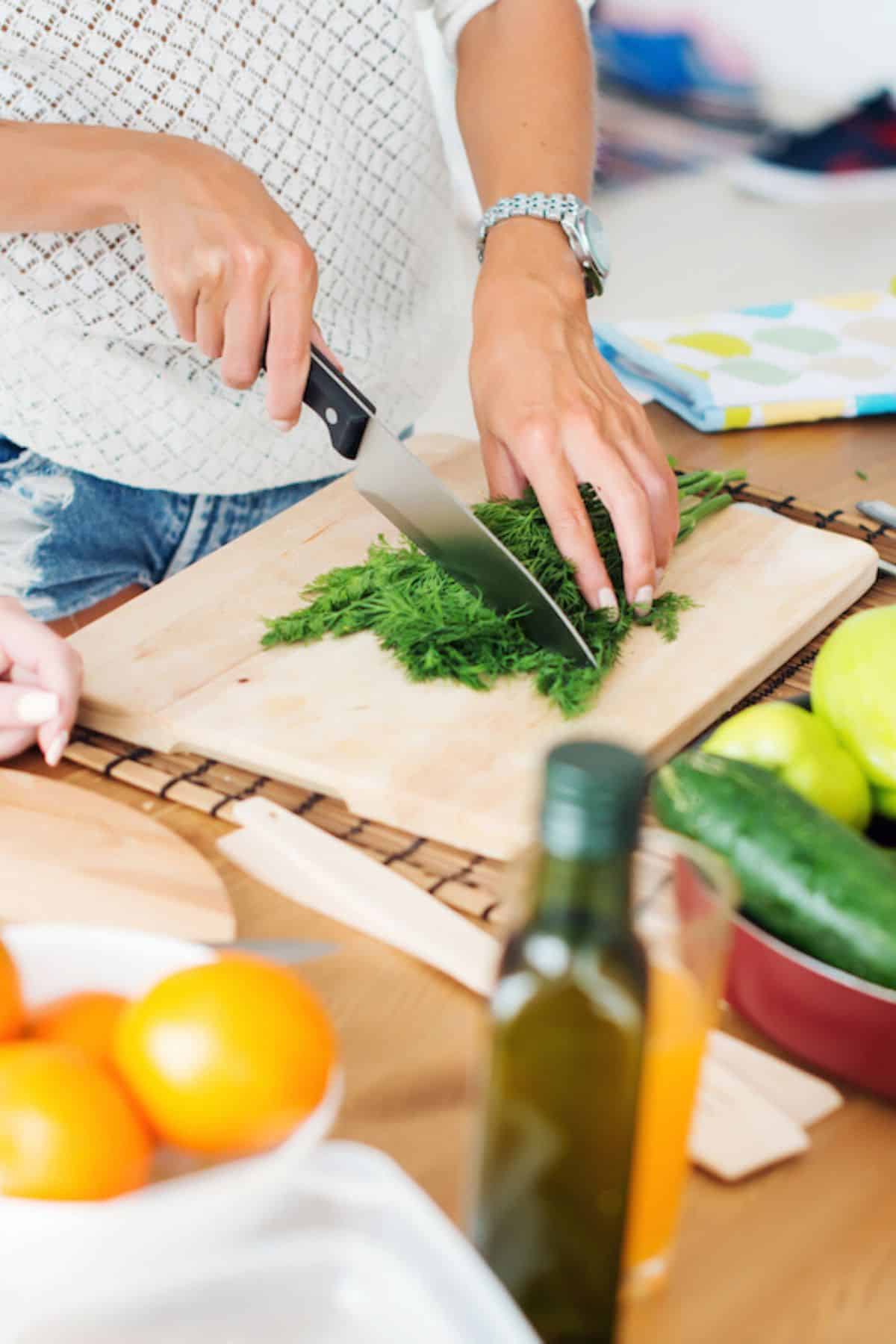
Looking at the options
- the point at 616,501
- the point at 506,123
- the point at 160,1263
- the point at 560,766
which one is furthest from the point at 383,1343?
the point at 506,123

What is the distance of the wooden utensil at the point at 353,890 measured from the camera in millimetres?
799

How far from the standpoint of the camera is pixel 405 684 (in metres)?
1.11

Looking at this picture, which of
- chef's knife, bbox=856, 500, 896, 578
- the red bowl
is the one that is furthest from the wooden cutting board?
the red bowl

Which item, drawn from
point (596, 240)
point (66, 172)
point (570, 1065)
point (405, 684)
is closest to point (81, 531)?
point (66, 172)

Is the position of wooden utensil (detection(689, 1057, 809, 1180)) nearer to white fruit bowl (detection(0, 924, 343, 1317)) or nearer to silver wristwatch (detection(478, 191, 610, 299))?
white fruit bowl (detection(0, 924, 343, 1317))

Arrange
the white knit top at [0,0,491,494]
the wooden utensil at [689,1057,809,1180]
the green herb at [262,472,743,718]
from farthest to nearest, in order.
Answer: the white knit top at [0,0,491,494] < the green herb at [262,472,743,718] < the wooden utensil at [689,1057,809,1180]

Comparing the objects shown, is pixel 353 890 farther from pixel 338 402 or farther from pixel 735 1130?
pixel 338 402

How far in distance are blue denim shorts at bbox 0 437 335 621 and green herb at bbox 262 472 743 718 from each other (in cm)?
32

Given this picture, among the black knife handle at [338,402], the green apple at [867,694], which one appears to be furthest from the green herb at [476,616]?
the green apple at [867,694]

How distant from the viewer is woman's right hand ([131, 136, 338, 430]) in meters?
1.11

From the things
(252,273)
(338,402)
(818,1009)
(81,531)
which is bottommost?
(81,531)

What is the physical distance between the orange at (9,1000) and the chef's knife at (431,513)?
1.87ft

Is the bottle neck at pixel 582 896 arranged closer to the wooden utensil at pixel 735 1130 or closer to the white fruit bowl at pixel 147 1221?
the white fruit bowl at pixel 147 1221

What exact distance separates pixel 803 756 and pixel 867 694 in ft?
0.24
